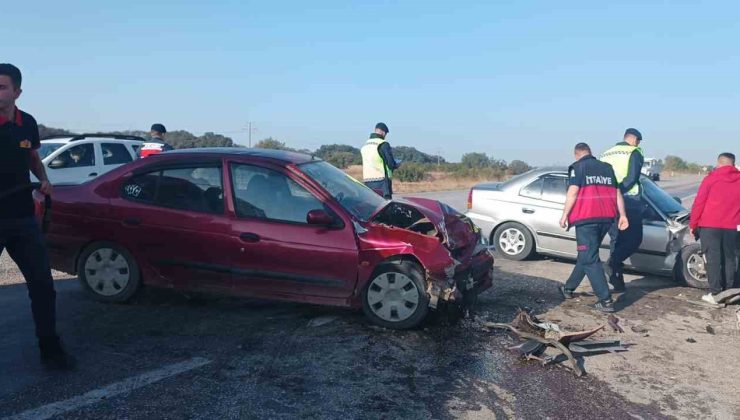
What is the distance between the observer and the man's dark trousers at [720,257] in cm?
732

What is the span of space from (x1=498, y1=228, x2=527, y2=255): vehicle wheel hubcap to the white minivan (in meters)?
7.88

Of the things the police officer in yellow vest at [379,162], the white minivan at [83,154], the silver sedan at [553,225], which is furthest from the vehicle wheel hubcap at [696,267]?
the white minivan at [83,154]

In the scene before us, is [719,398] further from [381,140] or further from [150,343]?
[381,140]

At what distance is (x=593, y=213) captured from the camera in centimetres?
653

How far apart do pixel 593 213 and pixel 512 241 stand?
9.92ft

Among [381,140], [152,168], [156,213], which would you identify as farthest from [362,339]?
[381,140]

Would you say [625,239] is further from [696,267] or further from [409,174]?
[409,174]

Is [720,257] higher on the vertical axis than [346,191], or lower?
lower

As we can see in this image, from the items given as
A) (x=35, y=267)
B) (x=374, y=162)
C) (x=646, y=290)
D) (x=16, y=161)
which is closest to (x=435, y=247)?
(x=35, y=267)

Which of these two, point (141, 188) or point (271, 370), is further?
point (141, 188)

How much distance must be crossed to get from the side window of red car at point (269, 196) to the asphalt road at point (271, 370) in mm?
971

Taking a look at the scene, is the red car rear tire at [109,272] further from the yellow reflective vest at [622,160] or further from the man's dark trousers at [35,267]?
the yellow reflective vest at [622,160]

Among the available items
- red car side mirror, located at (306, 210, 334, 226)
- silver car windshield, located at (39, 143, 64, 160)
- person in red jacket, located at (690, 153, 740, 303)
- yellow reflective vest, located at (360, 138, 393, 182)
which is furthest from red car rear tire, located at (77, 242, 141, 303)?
silver car windshield, located at (39, 143, 64, 160)

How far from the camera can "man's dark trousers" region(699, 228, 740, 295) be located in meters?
7.32
